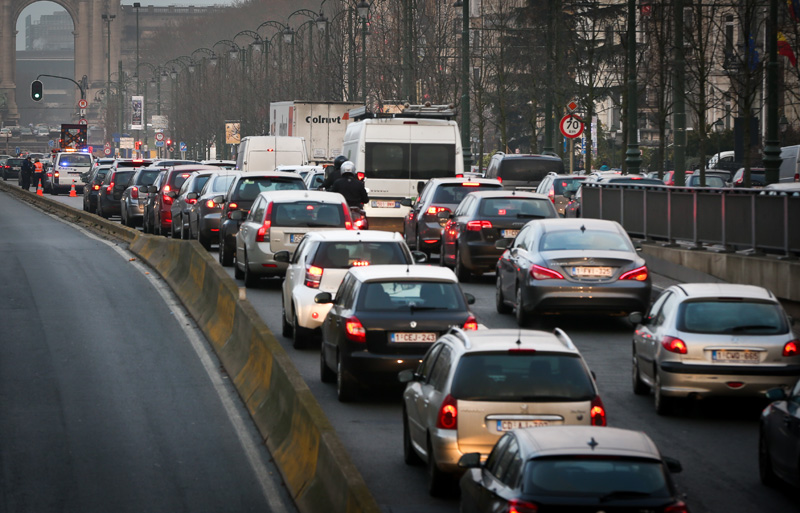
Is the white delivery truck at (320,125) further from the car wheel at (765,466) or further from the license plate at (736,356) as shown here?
the car wheel at (765,466)

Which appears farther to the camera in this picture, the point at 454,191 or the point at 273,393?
the point at 454,191

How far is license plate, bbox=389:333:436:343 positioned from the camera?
14.3m

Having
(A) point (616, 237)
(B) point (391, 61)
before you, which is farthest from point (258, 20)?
(A) point (616, 237)

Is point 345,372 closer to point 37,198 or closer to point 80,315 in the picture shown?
point 80,315

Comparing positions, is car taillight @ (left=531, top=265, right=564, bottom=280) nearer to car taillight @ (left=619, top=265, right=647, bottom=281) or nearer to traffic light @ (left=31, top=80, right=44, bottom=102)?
car taillight @ (left=619, top=265, right=647, bottom=281)

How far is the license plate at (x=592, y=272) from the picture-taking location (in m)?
19.4

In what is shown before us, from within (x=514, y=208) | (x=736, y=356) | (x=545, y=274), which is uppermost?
(x=514, y=208)

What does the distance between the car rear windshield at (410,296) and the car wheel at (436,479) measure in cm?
373

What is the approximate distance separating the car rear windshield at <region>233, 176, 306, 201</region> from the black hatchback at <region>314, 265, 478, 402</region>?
48.7ft

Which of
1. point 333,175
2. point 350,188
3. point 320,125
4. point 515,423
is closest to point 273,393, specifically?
point 515,423

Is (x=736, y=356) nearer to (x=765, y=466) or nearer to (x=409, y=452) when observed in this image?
(x=765, y=466)

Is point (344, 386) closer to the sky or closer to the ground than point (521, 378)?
closer to the ground

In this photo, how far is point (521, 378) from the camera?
421 inches

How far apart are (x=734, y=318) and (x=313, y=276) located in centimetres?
570
